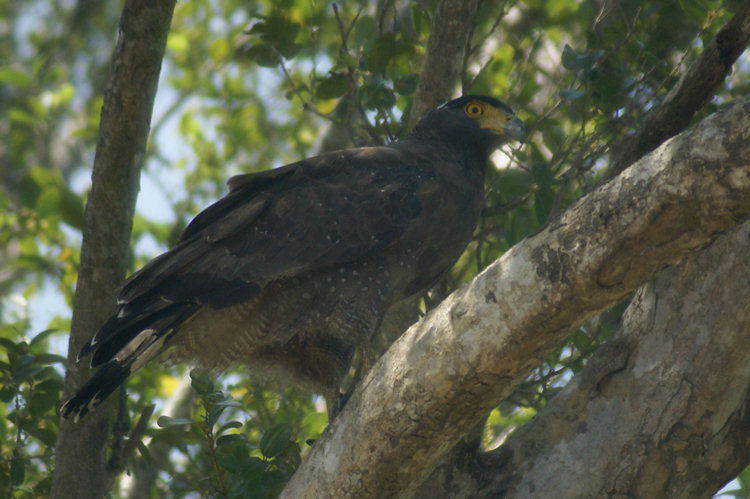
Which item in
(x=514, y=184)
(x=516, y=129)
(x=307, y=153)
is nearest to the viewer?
(x=514, y=184)

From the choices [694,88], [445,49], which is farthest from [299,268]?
[694,88]

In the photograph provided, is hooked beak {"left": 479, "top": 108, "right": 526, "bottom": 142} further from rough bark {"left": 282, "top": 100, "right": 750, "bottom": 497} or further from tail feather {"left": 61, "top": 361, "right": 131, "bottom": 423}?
tail feather {"left": 61, "top": 361, "right": 131, "bottom": 423}

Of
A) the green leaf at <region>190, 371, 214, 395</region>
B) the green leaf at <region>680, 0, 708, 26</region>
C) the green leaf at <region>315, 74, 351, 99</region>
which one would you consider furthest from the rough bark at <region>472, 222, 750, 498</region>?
the green leaf at <region>315, 74, 351, 99</region>

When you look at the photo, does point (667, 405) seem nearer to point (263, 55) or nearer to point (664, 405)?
point (664, 405)

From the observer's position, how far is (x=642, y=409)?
3.06m

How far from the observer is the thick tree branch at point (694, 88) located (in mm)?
3221

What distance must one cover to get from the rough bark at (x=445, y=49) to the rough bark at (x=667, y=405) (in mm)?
1921

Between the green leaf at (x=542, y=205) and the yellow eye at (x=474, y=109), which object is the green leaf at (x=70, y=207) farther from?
the green leaf at (x=542, y=205)

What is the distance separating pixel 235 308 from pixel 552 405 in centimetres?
156

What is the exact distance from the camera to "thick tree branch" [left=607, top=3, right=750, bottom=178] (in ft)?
10.6

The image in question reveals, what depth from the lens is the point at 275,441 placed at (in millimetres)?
3498

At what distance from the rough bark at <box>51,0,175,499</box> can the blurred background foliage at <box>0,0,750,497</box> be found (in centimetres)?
24

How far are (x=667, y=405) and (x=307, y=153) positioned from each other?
4.79 metres

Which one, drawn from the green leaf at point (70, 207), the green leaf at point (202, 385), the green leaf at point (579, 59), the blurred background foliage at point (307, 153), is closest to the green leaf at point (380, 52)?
the blurred background foliage at point (307, 153)
